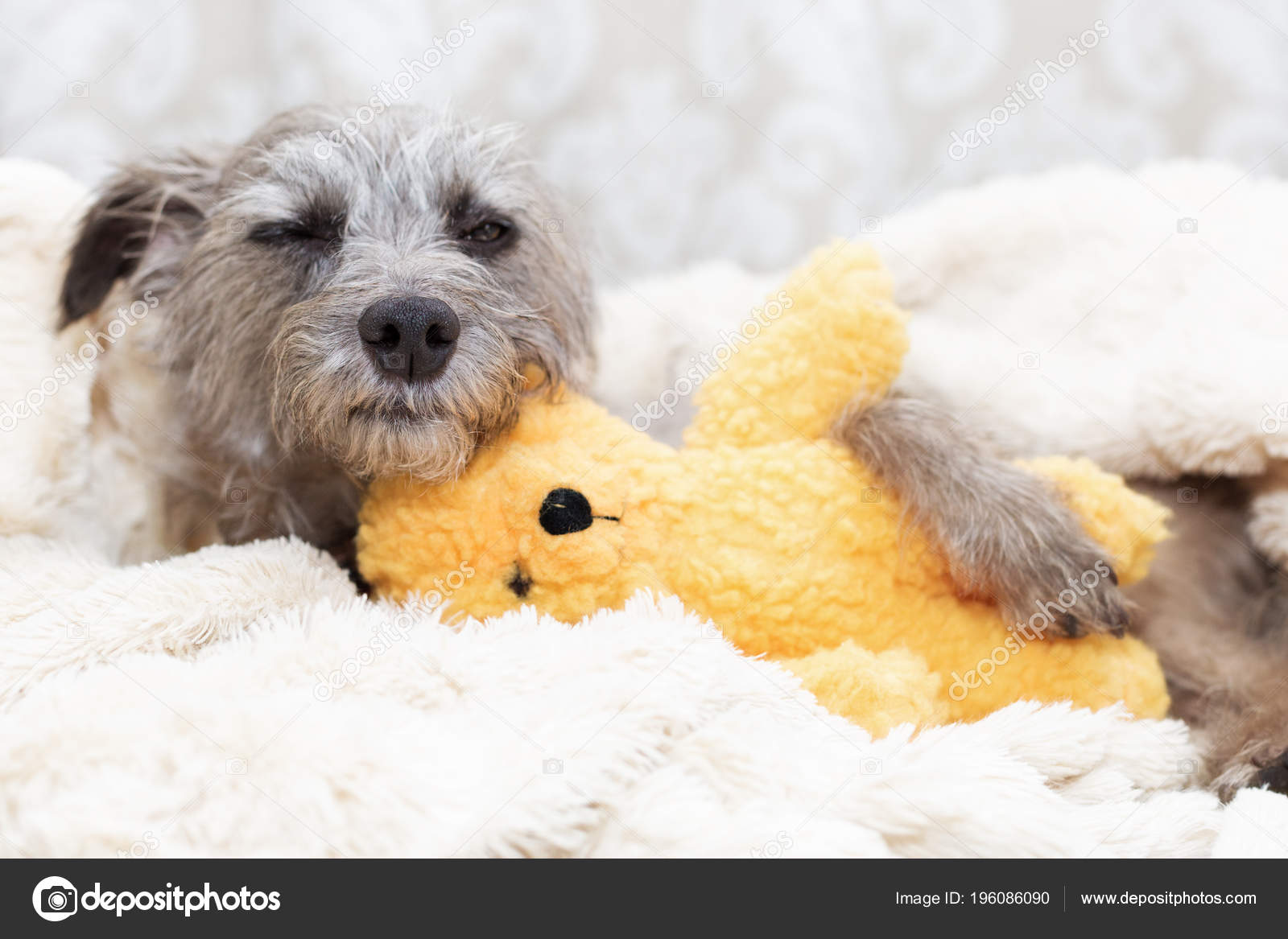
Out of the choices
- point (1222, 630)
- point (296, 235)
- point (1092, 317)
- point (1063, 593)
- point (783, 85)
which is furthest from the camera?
point (783, 85)

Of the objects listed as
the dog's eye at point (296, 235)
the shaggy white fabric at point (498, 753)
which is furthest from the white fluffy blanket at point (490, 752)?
the dog's eye at point (296, 235)

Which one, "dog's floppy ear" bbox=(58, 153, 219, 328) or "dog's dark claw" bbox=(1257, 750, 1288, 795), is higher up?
"dog's floppy ear" bbox=(58, 153, 219, 328)

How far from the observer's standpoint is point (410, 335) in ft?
4.26

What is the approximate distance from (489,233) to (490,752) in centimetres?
99

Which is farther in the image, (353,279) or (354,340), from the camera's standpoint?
(353,279)

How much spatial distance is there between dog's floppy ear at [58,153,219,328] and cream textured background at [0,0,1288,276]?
0.52 metres

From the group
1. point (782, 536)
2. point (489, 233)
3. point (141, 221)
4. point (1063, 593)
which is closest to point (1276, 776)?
point (1063, 593)

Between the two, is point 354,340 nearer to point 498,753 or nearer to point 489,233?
point 489,233

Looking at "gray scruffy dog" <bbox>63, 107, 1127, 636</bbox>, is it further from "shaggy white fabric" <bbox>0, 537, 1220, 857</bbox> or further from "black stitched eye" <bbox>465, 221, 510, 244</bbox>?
"shaggy white fabric" <bbox>0, 537, 1220, 857</bbox>
